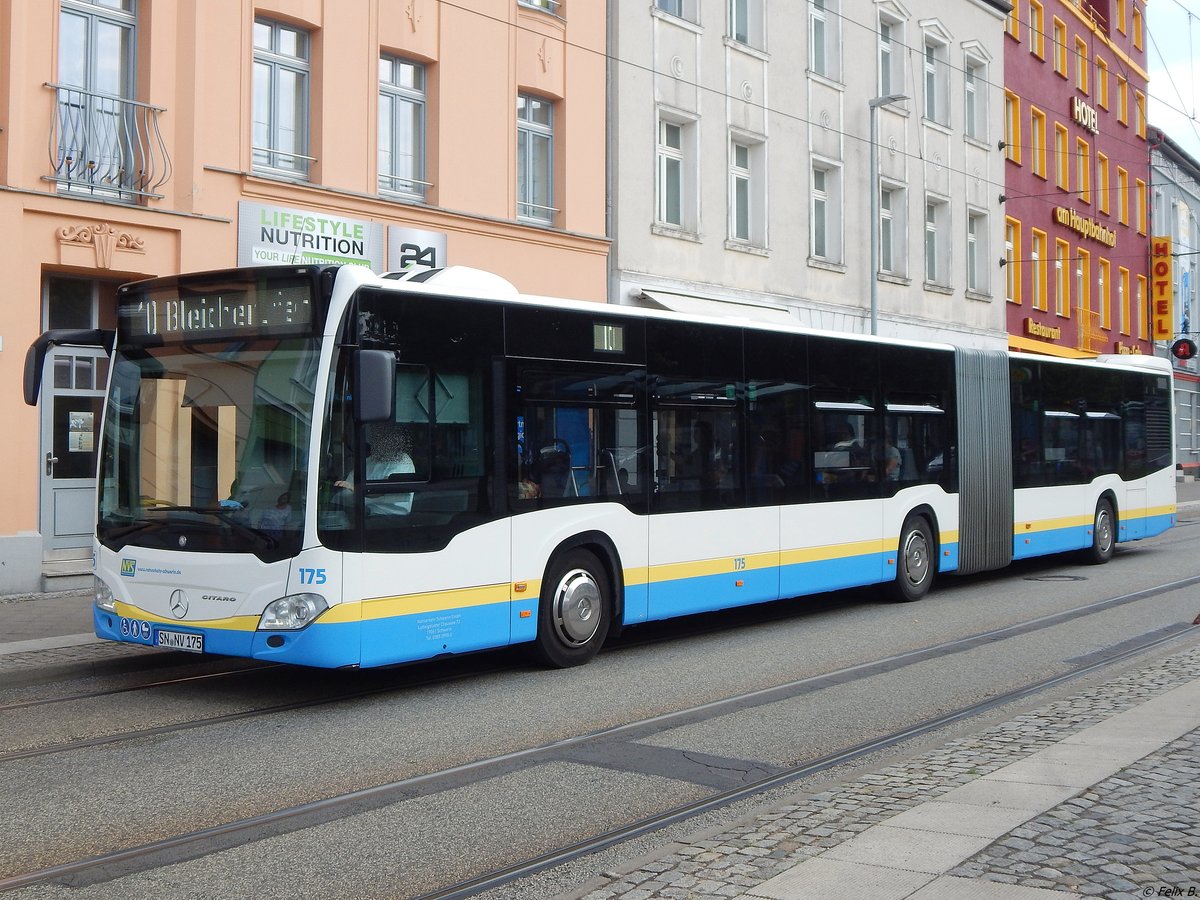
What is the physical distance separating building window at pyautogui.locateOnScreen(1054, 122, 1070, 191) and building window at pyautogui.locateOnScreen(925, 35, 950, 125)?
8.51 m

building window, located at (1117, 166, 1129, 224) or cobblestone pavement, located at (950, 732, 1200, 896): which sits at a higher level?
building window, located at (1117, 166, 1129, 224)

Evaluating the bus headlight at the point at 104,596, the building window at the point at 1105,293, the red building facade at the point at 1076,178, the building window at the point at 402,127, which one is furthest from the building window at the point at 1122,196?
the bus headlight at the point at 104,596

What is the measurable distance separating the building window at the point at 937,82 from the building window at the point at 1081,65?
37.1 feet

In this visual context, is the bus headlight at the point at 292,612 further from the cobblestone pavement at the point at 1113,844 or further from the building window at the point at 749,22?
the building window at the point at 749,22

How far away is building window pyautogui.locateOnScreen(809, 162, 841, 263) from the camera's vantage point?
2725cm

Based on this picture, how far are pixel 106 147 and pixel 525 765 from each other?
35.6 feet

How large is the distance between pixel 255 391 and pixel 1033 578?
11855 mm

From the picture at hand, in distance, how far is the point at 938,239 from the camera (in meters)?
32.3

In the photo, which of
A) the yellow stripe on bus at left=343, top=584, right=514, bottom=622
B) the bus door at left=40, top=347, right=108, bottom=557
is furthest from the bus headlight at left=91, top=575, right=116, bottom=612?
the bus door at left=40, top=347, right=108, bottom=557

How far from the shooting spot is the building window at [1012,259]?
35312 mm

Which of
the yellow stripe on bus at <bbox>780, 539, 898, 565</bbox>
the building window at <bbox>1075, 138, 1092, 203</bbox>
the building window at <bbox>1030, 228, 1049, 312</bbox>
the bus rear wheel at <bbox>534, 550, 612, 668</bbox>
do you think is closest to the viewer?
the bus rear wheel at <bbox>534, 550, 612, 668</bbox>

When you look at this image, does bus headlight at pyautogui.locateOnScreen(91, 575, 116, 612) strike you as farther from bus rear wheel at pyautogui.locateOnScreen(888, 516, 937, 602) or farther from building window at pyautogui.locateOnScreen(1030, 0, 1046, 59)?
building window at pyautogui.locateOnScreen(1030, 0, 1046, 59)

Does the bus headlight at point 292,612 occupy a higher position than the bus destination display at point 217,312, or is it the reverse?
the bus destination display at point 217,312

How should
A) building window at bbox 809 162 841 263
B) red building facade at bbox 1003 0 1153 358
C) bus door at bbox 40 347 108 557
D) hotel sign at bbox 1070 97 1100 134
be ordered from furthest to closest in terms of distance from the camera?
hotel sign at bbox 1070 97 1100 134, red building facade at bbox 1003 0 1153 358, building window at bbox 809 162 841 263, bus door at bbox 40 347 108 557
